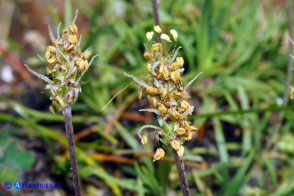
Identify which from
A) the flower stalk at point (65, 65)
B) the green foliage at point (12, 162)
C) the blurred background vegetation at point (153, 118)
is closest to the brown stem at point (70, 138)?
the flower stalk at point (65, 65)

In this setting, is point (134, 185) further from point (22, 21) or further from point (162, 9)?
point (22, 21)

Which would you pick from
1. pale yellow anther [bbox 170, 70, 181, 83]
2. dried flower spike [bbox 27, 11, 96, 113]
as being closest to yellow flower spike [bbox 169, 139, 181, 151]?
pale yellow anther [bbox 170, 70, 181, 83]

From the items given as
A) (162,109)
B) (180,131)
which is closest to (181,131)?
(180,131)

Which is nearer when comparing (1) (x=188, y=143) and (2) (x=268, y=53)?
(1) (x=188, y=143)

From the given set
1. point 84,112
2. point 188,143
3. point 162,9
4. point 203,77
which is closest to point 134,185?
point 188,143

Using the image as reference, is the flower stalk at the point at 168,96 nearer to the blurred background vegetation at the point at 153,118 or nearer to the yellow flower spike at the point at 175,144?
the yellow flower spike at the point at 175,144

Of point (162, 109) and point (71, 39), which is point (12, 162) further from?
point (162, 109)
